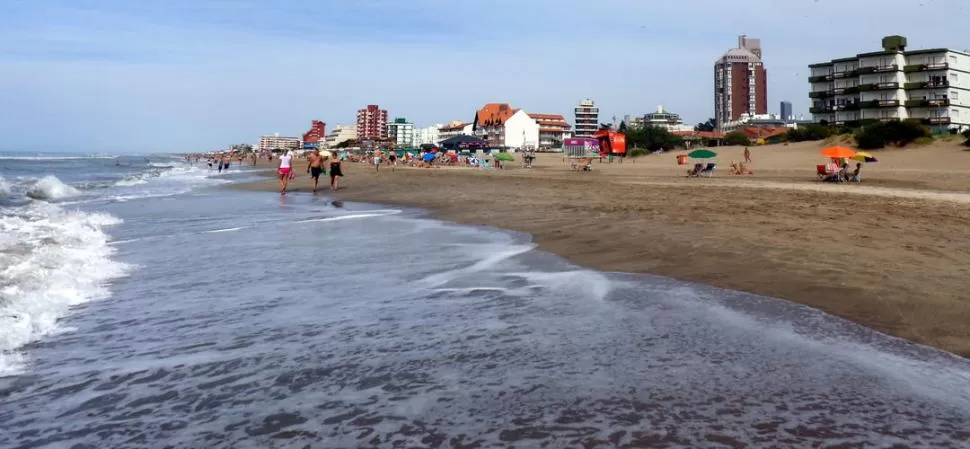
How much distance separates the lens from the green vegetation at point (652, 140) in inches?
2760

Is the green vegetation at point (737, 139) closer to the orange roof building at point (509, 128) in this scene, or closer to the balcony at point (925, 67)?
the balcony at point (925, 67)

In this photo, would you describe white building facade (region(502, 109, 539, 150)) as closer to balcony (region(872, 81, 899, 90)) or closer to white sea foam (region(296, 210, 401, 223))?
balcony (region(872, 81, 899, 90))

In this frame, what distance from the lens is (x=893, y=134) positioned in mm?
42938

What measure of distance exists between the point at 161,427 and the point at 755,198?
1574cm

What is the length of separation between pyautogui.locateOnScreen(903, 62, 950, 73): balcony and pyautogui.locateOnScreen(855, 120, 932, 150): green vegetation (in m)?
26.3

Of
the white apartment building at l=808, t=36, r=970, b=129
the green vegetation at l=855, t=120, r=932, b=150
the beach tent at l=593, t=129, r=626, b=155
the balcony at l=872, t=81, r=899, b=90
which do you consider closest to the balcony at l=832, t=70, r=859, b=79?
the white apartment building at l=808, t=36, r=970, b=129

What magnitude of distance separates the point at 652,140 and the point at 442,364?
6922cm

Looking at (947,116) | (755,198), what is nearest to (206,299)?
(755,198)

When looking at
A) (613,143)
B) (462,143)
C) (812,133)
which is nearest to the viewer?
(812,133)

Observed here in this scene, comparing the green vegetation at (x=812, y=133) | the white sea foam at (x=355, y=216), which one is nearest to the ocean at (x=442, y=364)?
Answer: the white sea foam at (x=355, y=216)

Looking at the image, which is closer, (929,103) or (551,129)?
(929,103)

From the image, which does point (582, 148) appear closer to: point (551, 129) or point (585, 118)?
point (551, 129)

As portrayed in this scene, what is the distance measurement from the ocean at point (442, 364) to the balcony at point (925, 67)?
70927 mm

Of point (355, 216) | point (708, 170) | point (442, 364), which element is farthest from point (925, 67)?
point (442, 364)
